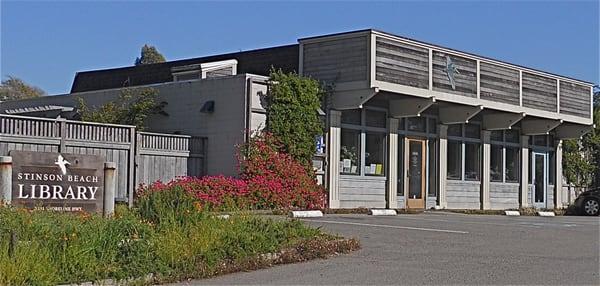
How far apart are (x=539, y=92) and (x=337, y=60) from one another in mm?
9587

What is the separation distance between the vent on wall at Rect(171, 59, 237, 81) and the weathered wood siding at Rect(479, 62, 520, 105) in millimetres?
7879

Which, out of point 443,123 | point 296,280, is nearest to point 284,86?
point 443,123

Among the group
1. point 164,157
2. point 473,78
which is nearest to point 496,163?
point 473,78

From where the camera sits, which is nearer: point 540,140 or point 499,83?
point 499,83

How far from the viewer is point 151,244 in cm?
1141

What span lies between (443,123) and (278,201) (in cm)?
769

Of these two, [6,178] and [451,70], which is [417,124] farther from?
[6,178]

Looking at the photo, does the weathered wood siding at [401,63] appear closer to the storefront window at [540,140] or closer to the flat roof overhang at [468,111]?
the flat roof overhang at [468,111]

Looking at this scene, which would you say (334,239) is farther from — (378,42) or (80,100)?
(80,100)

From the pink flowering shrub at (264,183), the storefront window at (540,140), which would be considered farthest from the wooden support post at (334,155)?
the storefront window at (540,140)

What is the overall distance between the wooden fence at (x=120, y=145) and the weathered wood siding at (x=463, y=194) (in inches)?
347

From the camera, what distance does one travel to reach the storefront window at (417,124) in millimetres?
28167

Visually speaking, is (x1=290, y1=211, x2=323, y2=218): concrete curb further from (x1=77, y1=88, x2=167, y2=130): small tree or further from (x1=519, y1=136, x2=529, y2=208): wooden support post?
(x1=519, y1=136, x2=529, y2=208): wooden support post

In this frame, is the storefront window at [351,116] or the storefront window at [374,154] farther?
the storefront window at [374,154]
